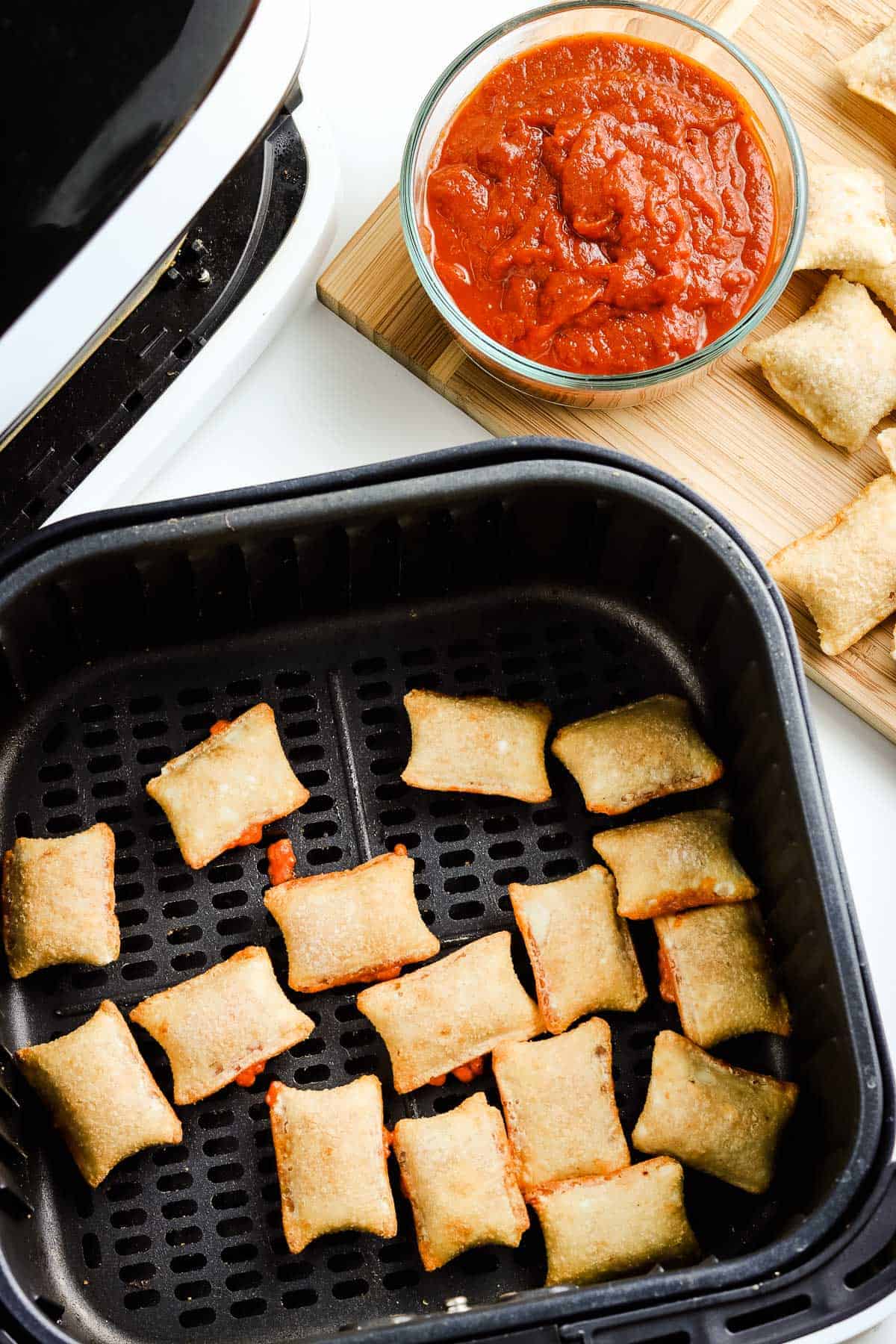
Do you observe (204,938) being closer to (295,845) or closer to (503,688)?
(295,845)

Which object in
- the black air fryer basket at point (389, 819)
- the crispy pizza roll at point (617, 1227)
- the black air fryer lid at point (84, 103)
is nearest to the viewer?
the black air fryer lid at point (84, 103)

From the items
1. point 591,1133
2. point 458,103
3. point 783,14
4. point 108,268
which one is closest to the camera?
point 108,268

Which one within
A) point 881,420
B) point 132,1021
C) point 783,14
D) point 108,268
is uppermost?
point 783,14

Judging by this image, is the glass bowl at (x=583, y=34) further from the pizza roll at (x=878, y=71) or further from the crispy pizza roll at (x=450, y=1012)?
the crispy pizza roll at (x=450, y=1012)

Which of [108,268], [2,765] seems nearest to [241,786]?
[2,765]

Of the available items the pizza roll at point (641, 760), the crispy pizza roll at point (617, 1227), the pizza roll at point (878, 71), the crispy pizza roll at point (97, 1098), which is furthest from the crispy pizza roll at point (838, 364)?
the crispy pizza roll at point (97, 1098)

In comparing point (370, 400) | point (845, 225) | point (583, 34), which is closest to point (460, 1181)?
point (370, 400)

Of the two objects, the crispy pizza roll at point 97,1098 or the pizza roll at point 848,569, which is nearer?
the crispy pizza roll at point 97,1098
